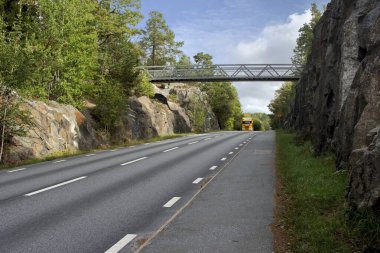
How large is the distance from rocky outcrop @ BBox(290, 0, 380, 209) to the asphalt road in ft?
11.6

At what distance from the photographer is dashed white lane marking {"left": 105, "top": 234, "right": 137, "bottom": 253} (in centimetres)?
535

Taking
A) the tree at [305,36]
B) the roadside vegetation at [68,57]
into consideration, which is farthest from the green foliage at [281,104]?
the roadside vegetation at [68,57]

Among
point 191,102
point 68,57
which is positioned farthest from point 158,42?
point 68,57

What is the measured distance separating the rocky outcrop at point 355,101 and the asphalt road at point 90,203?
3.53 metres

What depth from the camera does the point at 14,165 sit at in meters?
15.6

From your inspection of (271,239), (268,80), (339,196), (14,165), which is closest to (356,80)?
(339,196)

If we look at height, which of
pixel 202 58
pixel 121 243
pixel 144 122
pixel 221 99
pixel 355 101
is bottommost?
pixel 121 243

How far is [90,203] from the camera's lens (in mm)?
8281

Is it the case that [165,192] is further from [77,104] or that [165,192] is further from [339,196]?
[77,104]

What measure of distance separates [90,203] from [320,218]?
468 cm

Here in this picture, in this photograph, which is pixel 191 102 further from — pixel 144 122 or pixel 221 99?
pixel 144 122

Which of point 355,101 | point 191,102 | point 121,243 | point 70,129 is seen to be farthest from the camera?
point 191,102

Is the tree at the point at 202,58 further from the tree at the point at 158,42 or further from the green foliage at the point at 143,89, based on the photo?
the green foliage at the point at 143,89

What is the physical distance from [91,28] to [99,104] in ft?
29.0
